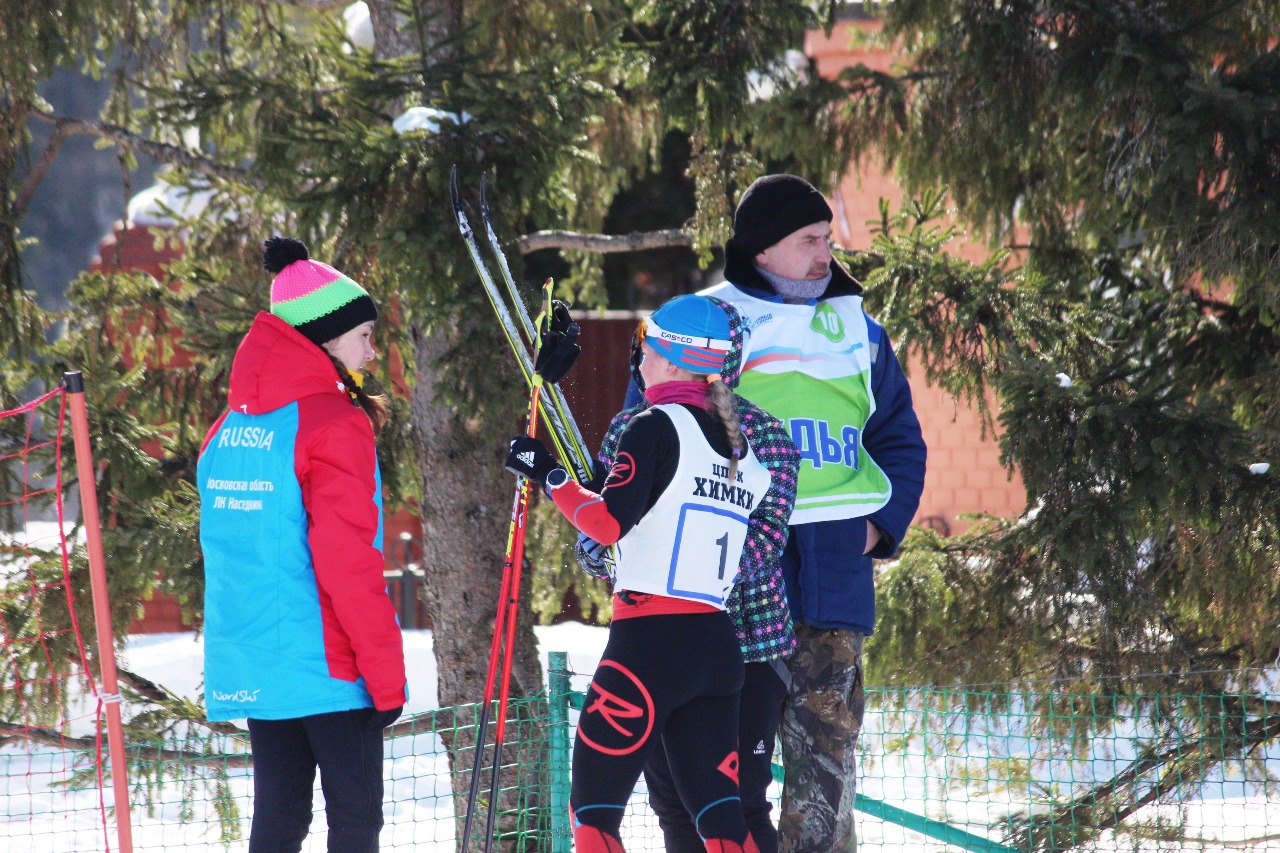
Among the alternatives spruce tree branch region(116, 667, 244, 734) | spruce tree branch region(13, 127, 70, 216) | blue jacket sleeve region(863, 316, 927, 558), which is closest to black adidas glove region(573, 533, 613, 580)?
blue jacket sleeve region(863, 316, 927, 558)

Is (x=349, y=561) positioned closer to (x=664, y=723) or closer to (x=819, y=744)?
(x=664, y=723)

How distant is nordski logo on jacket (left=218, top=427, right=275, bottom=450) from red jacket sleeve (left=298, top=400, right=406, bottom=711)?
10cm

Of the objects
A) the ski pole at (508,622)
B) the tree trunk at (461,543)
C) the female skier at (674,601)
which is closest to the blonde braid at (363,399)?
the ski pole at (508,622)

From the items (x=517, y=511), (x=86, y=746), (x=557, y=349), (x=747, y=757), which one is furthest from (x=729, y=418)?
(x=86, y=746)

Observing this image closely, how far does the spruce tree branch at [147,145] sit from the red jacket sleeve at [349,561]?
273 centimetres

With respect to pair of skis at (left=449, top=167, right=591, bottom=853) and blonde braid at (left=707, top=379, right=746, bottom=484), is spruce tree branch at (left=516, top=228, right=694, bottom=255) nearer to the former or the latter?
pair of skis at (left=449, top=167, right=591, bottom=853)

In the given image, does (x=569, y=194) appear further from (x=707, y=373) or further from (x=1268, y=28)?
(x=1268, y=28)

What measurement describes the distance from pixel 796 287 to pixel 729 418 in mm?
620

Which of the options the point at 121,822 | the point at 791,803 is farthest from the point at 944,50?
the point at 121,822

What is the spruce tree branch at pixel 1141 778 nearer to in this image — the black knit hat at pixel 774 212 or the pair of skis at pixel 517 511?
the pair of skis at pixel 517 511

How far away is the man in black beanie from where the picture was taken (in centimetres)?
311

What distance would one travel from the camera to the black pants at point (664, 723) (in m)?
2.73

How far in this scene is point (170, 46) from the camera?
19.4 feet

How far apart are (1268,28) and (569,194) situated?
9.62ft
